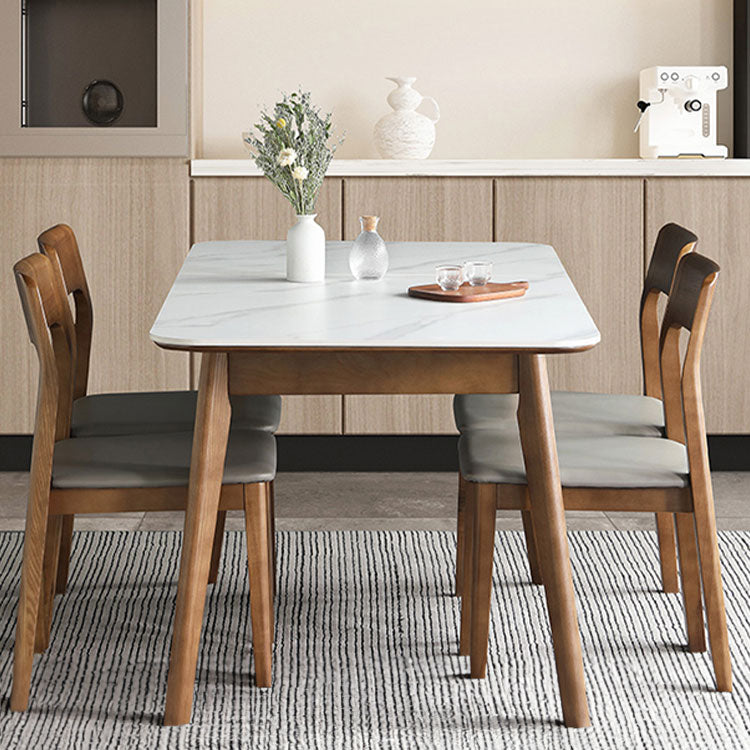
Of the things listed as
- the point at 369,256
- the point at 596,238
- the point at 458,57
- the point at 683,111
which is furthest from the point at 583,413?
the point at 458,57

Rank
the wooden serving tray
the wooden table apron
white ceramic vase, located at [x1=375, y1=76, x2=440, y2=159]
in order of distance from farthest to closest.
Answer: white ceramic vase, located at [x1=375, y1=76, x2=440, y2=159] → the wooden serving tray → the wooden table apron

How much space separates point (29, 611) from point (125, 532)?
43.4 inches

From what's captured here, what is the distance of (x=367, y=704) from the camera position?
90.4 inches

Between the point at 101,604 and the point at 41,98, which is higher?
the point at 41,98

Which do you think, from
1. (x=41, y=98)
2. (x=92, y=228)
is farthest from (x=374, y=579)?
(x=41, y=98)

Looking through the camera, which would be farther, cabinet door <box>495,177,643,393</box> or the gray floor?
cabinet door <box>495,177,643,393</box>

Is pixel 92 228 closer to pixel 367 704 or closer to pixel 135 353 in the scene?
pixel 135 353

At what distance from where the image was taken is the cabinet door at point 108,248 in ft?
12.8

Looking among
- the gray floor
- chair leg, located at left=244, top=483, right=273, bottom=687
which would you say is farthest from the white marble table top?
the gray floor

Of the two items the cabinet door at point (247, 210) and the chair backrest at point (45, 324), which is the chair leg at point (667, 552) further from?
the cabinet door at point (247, 210)

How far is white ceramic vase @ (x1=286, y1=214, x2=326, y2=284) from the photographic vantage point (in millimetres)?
2544

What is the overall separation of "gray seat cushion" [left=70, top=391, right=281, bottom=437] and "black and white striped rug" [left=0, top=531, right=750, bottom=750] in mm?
460

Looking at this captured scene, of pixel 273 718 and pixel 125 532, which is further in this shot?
pixel 125 532

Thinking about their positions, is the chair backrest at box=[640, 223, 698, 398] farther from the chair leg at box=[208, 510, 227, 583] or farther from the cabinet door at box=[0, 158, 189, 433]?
the cabinet door at box=[0, 158, 189, 433]
